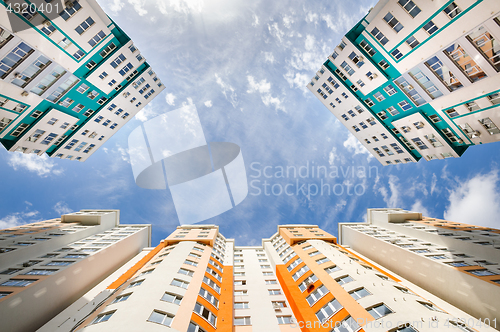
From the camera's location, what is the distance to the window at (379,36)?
84.9ft

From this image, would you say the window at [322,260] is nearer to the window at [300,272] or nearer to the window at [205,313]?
the window at [300,272]

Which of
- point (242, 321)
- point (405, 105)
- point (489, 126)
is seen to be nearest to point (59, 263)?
point (242, 321)

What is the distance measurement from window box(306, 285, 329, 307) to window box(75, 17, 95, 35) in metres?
47.0

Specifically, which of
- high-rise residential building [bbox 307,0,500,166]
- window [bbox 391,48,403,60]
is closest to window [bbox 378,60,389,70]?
Result: high-rise residential building [bbox 307,0,500,166]

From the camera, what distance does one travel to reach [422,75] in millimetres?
25078

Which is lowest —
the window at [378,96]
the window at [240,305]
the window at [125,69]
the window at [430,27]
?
the window at [240,305]

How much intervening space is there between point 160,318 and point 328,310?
60.4 feet

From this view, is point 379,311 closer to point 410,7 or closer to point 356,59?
point 410,7

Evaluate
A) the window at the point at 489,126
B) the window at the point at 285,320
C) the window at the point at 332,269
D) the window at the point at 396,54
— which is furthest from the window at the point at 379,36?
the window at the point at 285,320

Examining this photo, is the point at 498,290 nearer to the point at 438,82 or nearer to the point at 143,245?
the point at 438,82

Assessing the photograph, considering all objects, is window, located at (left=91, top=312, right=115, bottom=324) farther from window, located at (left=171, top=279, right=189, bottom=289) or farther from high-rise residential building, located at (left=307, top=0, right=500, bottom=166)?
high-rise residential building, located at (left=307, top=0, right=500, bottom=166)

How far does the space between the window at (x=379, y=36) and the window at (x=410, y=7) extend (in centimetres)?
366

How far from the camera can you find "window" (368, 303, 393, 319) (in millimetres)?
19438

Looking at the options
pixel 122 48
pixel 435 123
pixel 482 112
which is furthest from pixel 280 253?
pixel 122 48
